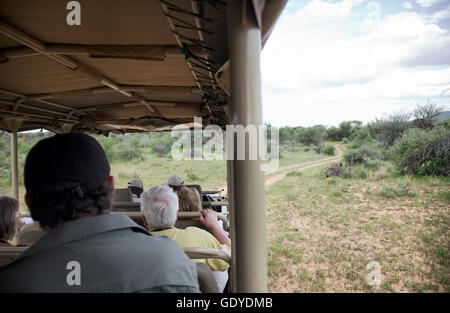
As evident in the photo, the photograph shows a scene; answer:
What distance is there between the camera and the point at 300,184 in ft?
56.2

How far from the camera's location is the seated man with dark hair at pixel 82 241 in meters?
0.74

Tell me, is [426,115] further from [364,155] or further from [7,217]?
[7,217]

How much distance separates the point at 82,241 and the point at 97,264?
0.08m

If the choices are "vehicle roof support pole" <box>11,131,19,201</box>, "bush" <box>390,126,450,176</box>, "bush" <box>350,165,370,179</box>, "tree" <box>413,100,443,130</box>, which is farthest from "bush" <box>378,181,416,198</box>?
"vehicle roof support pole" <box>11,131,19,201</box>

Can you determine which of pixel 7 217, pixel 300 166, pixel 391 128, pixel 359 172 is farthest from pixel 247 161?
pixel 391 128

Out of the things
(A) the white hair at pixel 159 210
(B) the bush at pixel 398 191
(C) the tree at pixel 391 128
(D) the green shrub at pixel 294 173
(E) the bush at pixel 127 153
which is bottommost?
(B) the bush at pixel 398 191

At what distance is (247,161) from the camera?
27.7 inches

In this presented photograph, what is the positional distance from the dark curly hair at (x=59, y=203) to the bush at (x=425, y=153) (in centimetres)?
1676

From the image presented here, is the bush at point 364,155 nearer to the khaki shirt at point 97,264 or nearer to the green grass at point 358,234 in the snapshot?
the green grass at point 358,234

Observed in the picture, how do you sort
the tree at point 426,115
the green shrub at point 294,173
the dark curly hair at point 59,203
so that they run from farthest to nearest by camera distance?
the green shrub at point 294,173 < the tree at point 426,115 < the dark curly hair at point 59,203

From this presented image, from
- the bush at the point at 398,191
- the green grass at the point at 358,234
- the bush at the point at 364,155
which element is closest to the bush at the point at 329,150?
the bush at the point at 364,155

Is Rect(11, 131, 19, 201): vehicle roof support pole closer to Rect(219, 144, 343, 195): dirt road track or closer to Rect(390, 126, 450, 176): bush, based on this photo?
Rect(219, 144, 343, 195): dirt road track

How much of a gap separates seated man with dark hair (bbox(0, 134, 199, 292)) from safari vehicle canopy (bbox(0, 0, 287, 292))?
228mm
